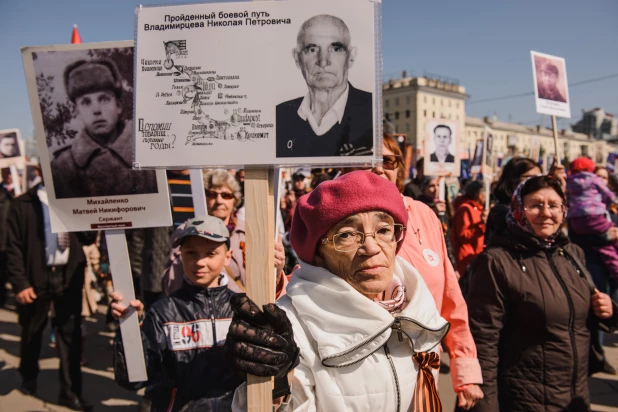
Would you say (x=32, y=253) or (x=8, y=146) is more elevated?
(x=8, y=146)

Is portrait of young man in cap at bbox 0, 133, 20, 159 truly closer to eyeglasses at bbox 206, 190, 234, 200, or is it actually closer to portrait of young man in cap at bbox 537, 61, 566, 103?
eyeglasses at bbox 206, 190, 234, 200

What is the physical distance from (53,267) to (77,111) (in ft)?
9.08

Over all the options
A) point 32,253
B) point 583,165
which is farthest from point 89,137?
point 583,165

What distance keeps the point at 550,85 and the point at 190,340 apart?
5.68m

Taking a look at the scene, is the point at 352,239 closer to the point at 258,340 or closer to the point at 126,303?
the point at 258,340

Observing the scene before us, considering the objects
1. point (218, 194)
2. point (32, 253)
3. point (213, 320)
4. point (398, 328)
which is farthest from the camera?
point (32, 253)

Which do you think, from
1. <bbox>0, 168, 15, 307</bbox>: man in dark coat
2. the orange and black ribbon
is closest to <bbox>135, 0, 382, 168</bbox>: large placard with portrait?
the orange and black ribbon

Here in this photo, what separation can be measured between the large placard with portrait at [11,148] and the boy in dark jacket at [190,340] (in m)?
7.49

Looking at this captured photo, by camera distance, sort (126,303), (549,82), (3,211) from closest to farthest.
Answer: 1. (126,303)
2. (3,211)
3. (549,82)

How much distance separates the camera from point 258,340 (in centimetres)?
144

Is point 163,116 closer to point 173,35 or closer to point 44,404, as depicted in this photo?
point 173,35

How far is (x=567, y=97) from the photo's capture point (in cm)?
633

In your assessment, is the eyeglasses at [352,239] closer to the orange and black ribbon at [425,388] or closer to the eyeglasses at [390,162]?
the orange and black ribbon at [425,388]

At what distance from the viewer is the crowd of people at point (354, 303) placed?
1619 mm
